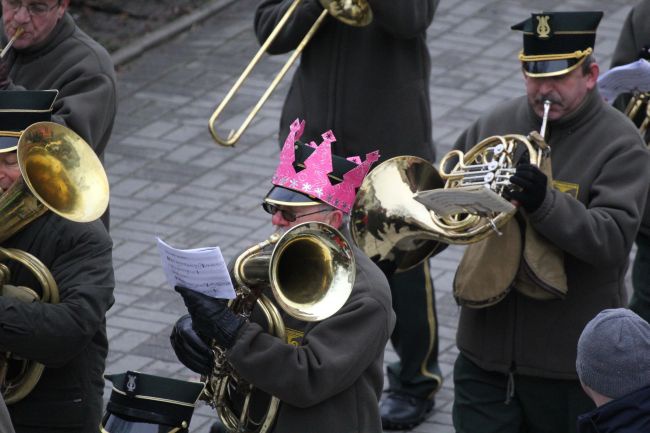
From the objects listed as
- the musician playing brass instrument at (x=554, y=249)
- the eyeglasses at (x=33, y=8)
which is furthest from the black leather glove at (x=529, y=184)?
the eyeglasses at (x=33, y=8)

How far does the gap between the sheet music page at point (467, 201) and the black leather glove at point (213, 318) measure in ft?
3.37

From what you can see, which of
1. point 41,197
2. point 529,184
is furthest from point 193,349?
point 529,184

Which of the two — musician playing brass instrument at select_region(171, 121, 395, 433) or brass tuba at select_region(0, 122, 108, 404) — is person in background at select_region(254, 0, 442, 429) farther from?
musician playing brass instrument at select_region(171, 121, 395, 433)

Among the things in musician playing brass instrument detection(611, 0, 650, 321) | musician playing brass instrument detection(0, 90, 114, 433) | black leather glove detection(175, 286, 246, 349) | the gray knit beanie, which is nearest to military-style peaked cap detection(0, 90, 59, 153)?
musician playing brass instrument detection(0, 90, 114, 433)

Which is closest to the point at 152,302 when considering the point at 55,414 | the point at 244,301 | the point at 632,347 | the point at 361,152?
the point at 361,152

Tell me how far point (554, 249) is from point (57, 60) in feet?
7.75

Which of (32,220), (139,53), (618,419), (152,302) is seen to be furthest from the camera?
(139,53)

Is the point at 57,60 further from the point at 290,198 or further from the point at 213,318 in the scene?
the point at 213,318

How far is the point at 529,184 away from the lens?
16.8ft

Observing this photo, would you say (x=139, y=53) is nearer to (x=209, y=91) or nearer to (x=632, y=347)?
(x=209, y=91)

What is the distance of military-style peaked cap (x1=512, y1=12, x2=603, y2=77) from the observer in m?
5.47

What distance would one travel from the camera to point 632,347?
3945mm

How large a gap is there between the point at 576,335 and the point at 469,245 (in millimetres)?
522

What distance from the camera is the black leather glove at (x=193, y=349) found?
4.60 metres
